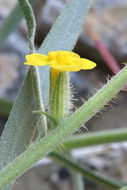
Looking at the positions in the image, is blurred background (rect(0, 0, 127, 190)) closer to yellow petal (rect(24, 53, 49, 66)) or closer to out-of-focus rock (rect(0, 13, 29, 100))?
out-of-focus rock (rect(0, 13, 29, 100))

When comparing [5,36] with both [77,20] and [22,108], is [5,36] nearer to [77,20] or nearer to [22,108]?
[77,20]

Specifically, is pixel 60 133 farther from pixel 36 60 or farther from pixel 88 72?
pixel 88 72

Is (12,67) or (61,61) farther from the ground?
(61,61)

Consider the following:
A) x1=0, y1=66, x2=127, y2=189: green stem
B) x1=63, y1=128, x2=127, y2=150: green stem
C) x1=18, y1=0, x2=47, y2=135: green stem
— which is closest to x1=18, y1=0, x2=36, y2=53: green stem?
x1=18, y1=0, x2=47, y2=135: green stem

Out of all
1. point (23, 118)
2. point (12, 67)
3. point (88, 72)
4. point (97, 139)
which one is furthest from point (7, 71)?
point (23, 118)

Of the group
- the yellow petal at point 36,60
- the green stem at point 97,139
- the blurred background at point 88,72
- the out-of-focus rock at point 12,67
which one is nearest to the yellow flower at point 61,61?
the yellow petal at point 36,60
